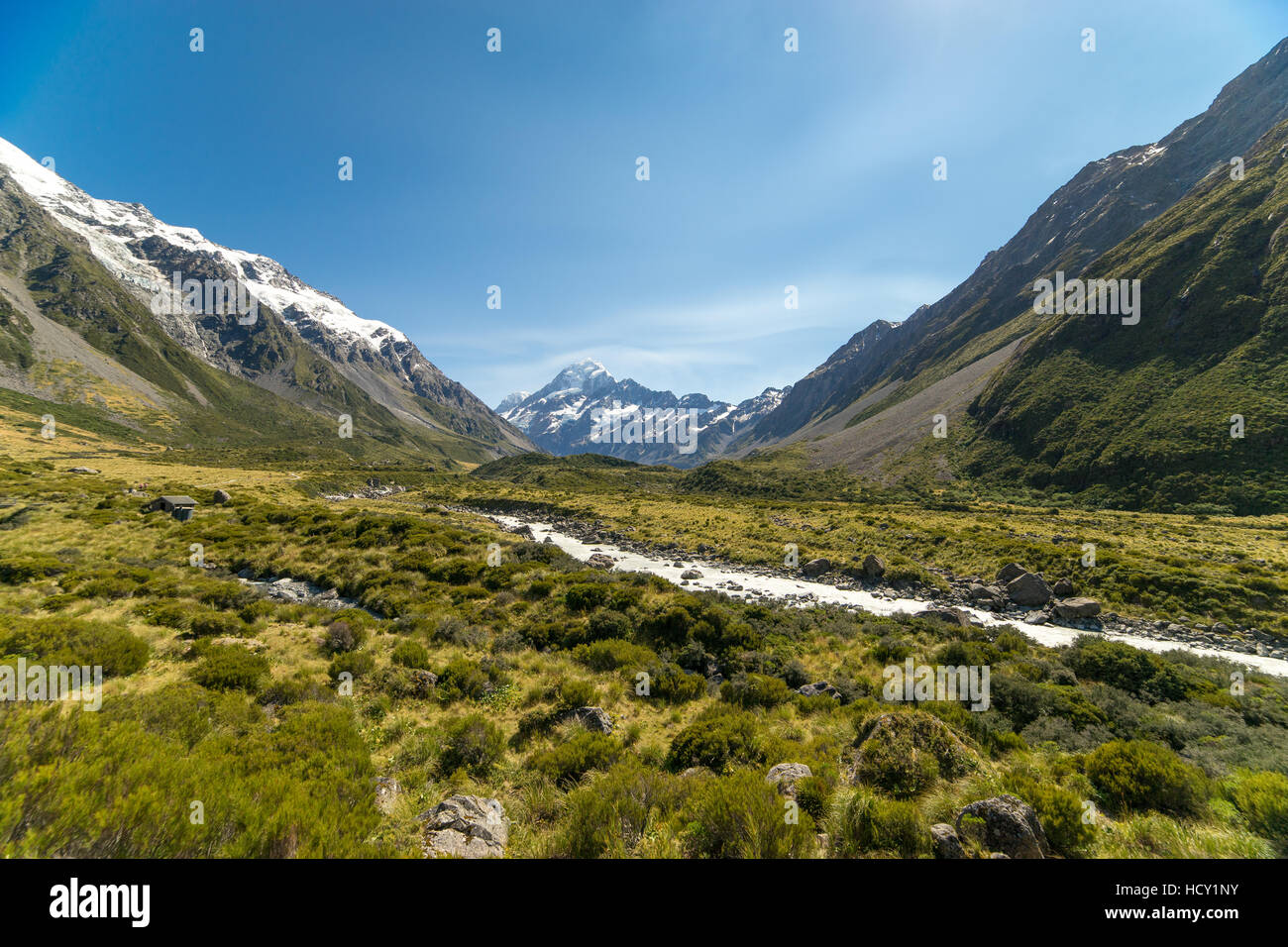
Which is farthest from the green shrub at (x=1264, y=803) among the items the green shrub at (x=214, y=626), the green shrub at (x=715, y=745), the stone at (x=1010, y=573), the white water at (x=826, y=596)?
the stone at (x=1010, y=573)

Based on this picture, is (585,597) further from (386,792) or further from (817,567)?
(817,567)

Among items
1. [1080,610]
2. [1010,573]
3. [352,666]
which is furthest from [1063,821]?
[1010,573]

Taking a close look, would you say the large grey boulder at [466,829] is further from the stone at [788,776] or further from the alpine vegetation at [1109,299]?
the alpine vegetation at [1109,299]

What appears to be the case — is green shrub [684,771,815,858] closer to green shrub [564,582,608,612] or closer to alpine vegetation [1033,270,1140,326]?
green shrub [564,582,608,612]
